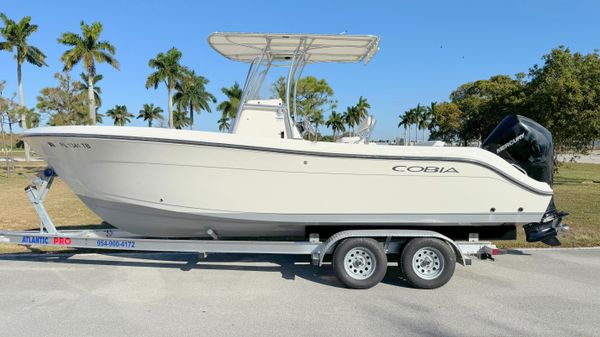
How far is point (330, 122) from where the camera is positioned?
54.7m

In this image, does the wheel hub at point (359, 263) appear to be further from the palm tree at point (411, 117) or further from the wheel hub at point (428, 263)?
the palm tree at point (411, 117)

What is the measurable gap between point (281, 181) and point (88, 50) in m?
27.3

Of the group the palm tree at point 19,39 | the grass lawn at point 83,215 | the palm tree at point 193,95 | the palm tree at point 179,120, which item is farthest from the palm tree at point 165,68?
the grass lawn at point 83,215

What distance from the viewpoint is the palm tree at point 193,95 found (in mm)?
41797

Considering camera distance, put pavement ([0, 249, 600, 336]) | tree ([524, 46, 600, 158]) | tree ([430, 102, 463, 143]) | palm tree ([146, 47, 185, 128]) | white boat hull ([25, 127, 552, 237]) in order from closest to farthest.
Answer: pavement ([0, 249, 600, 336]), white boat hull ([25, 127, 552, 237]), tree ([524, 46, 600, 158]), palm tree ([146, 47, 185, 128]), tree ([430, 102, 463, 143])

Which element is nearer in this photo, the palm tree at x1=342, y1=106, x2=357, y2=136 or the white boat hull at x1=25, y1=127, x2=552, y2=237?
the white boat hull at x1=25, y1=127, x2=552, y2=237

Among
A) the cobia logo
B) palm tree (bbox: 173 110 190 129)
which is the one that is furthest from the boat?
palm tree (bbox: 173 110 190 129)

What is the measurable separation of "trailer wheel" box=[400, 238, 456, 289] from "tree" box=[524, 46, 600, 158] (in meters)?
11.9

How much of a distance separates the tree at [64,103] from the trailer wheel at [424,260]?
22.6 meters

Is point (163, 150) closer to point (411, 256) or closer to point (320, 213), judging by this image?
point (320, 213)

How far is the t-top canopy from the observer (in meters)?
4.66

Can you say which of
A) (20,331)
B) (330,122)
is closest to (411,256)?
(20,331)

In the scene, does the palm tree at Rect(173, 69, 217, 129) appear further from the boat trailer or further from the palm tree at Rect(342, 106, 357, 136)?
the boat trailer

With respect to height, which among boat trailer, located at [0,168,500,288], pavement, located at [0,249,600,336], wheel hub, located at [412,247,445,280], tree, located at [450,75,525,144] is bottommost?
pavement, located at [0,249,600,336]
